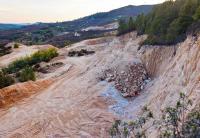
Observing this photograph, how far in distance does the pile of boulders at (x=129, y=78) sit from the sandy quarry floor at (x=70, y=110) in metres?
0.71

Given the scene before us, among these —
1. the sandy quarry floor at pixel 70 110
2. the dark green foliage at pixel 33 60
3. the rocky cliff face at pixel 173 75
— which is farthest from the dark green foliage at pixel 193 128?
the dark green foliage at pixel 33 60

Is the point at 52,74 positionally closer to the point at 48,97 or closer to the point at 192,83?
the point at 48,97

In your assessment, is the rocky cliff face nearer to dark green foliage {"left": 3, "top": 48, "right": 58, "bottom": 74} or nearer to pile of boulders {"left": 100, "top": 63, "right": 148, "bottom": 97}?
pile of boulders {"left": 100, "top": 63, "right": 148, "bottom": 97}

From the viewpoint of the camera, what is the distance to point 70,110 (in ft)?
115

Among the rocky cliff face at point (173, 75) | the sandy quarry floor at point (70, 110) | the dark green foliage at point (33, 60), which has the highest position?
the rocky cliff face at point (173, 75)

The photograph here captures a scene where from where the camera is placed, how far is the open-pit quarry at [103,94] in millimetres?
30203

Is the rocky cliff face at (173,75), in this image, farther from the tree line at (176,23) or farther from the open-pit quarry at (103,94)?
the tree line at (176,23)

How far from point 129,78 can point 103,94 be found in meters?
3.06

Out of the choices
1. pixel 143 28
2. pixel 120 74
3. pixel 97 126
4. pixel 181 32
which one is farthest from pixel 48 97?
pixel 143 28

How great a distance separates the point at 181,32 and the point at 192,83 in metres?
11.6

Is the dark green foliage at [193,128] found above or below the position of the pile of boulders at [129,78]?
above

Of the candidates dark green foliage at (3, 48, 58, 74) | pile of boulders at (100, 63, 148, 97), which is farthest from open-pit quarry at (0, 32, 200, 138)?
dark green foliage at (3, 48, 58, 74)

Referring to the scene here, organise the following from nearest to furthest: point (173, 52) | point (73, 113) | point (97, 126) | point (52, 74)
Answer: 1. point (97, 126)
2. point (73, 113)
3. point (173, 52)
4. point (52, 74)

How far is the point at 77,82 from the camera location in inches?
1668
